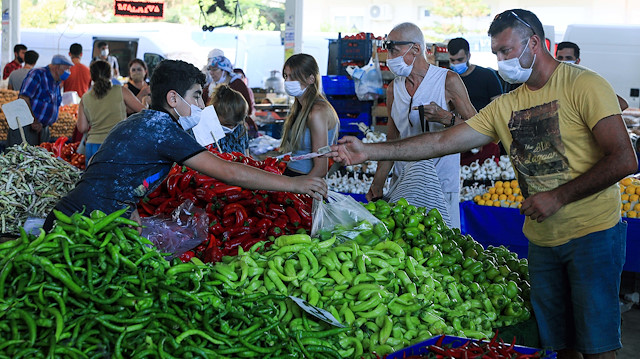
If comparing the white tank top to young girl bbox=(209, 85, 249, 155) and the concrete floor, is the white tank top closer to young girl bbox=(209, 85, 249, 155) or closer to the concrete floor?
the concrete floor

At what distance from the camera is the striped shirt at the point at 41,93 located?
9.05 m

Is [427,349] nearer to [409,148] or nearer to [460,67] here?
[409,148]

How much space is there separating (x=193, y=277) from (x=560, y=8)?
90.8 feet

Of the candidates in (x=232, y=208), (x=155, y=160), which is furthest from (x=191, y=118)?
(x=232, y=208)

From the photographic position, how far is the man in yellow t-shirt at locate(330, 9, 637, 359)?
2885 mm

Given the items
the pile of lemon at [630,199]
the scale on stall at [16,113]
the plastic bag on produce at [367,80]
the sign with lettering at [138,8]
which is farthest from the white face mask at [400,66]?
the sign with lettering at [138,8]

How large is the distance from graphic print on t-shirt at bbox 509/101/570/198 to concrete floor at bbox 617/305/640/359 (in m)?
2.75

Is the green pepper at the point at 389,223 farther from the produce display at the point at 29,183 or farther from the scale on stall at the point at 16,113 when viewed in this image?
the scale on stall at the point at 16,113

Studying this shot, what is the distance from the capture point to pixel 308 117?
4918mm

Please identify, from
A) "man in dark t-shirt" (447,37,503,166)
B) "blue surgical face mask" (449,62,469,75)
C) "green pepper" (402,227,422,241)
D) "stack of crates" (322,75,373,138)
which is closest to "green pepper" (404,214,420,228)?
"green pepper" (402,227,422,241)

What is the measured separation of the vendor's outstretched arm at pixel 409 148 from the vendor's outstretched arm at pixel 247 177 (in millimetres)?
361

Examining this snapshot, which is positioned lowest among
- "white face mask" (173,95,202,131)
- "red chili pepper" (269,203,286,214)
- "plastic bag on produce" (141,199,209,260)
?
"plastic bag on produce" (141,199,209,260)

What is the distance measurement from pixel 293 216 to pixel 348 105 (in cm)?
499

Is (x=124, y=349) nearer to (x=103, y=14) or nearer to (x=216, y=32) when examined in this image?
(x=216, y=32)
